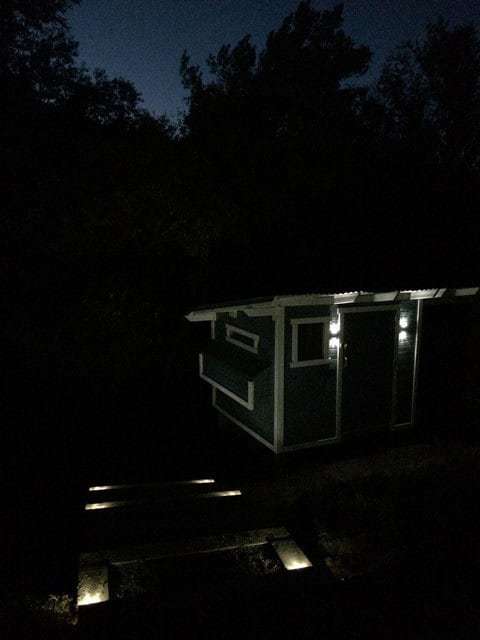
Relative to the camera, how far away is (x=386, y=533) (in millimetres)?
4395

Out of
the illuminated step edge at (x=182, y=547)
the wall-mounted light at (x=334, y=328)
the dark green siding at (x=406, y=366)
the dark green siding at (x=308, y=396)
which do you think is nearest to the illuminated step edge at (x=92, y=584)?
the illuminated step edge at (x=182, y=547)

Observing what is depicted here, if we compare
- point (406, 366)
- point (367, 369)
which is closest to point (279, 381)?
point (367, 369)

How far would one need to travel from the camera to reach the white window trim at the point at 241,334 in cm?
768

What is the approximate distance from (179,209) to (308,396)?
9.17m

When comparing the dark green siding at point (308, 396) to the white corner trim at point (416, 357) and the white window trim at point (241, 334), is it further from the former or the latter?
the white corner trim at point (416, 357)

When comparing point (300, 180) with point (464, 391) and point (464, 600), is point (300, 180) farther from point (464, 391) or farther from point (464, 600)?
point (464, 600)

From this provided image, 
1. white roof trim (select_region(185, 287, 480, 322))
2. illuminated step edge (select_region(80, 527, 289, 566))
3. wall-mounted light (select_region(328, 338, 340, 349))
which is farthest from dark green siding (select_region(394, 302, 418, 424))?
illuminated step edge (select_region(80, 527, 289, 566))

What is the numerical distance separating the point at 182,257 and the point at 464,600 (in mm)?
13390

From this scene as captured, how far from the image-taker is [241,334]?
8.27m

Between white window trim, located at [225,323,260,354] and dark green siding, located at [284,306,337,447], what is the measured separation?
92cm

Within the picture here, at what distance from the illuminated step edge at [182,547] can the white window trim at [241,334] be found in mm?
3701

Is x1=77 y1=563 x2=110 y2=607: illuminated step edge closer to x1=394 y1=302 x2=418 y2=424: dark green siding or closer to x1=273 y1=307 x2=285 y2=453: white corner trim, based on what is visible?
x1=273 y1=307 x2=285 y2=453: white corner trim

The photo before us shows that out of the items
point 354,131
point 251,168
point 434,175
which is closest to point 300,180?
point 251,168

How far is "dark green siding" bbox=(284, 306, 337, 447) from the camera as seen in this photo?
696cm
